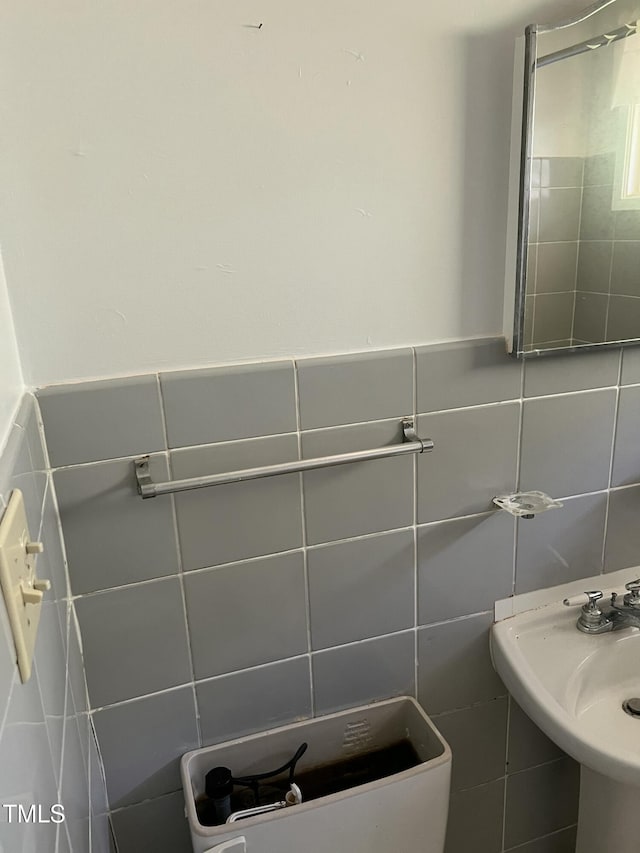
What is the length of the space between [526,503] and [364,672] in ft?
1.34

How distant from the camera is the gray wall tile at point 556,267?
1.10 m

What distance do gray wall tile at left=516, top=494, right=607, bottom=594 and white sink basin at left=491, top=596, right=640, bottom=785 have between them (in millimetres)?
Result: 55

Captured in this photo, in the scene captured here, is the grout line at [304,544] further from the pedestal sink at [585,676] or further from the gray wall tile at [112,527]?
the pedestal sink at [585,676]

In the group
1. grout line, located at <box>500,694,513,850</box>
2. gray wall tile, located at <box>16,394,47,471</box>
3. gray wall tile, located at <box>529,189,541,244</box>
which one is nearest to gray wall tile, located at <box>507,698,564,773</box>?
grout line, located at <box>500,694,513,850</box>

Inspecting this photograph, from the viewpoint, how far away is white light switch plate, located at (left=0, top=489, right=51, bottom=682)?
0.50 m

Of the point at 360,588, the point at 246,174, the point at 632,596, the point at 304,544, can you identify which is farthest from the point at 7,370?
the point at 632,596

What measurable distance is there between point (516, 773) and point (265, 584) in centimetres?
74

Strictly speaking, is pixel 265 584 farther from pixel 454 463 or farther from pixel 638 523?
pixel 638 523

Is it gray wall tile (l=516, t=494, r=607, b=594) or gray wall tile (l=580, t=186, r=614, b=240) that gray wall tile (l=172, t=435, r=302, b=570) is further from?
gray wall tile (l=580, t=186, r=614, b=240)

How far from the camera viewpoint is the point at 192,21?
33.8 inches

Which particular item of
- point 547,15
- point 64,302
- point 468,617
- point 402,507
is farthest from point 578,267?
point 64,302

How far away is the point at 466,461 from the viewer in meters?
1.16

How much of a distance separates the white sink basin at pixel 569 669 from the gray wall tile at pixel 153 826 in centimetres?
61

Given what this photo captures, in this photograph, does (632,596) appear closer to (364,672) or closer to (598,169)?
(364,672)
